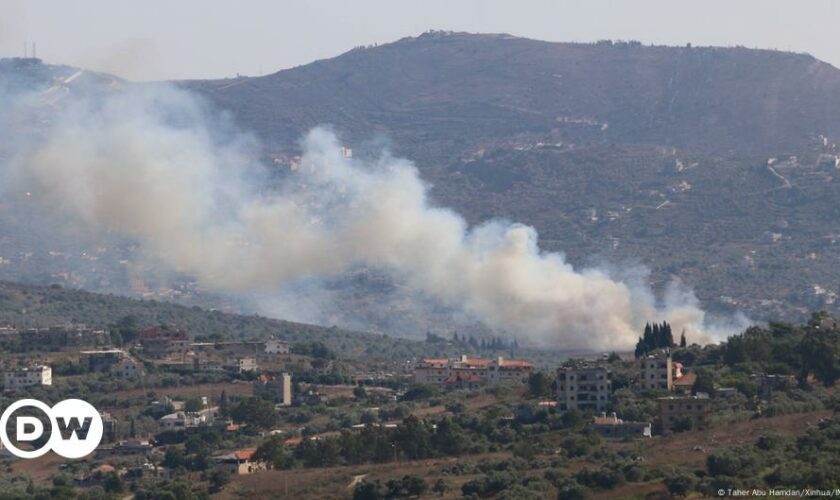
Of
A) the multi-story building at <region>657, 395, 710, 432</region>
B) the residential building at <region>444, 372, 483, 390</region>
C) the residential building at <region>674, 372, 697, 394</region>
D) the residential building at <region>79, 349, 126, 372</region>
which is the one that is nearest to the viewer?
the multi-story building at <region>657, 395, 710, 432</region>

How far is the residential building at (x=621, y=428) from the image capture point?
94125mm

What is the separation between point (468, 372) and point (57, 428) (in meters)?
27.3

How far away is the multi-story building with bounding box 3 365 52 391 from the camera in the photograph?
124 meters

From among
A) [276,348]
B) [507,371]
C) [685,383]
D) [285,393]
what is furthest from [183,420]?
[276,348]

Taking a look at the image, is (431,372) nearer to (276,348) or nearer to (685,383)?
(276,348)

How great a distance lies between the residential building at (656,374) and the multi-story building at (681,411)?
8.85 m

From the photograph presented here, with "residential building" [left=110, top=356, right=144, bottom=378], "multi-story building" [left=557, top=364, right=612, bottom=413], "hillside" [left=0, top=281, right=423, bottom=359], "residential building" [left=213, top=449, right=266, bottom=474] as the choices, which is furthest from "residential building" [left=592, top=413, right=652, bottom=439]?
"hillside" [left=0, top=281, right=423, bottom=359]

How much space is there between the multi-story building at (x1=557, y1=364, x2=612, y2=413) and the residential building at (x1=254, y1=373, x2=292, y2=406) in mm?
21493

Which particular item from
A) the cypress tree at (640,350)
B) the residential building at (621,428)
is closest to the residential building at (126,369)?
the cypress tree at (640,350)

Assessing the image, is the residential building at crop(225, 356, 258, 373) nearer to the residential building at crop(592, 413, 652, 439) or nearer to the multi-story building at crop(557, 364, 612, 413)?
the multi-story building at crop(557, 364, 612, 413)

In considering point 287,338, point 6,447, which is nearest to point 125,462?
point 6,447

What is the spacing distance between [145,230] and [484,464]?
314 feet

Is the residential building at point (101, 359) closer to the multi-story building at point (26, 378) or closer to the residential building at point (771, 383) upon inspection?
the multi-story building at point (26, 378)

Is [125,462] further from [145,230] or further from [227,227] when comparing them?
[227,227]
